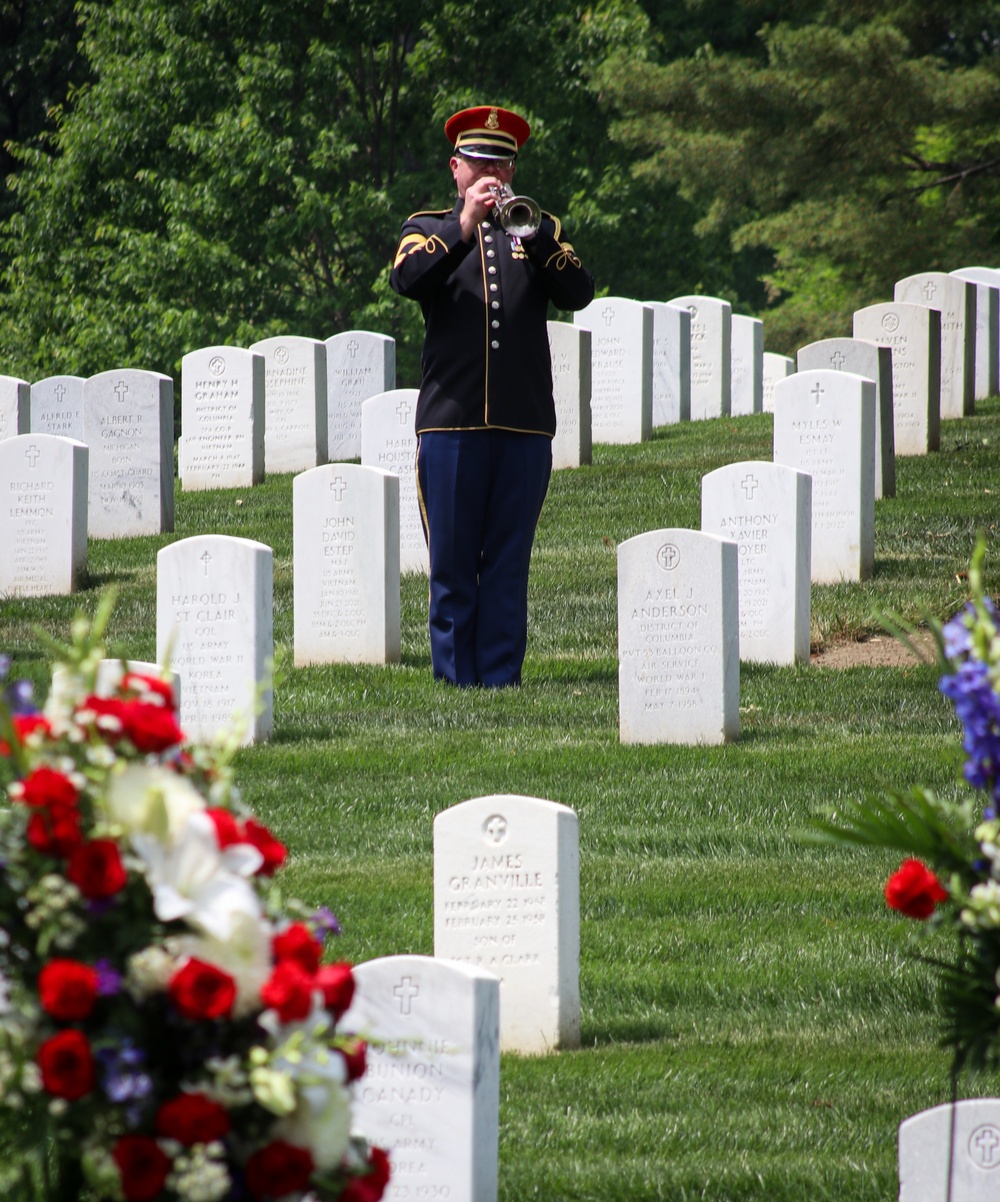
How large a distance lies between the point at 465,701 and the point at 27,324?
18845mm

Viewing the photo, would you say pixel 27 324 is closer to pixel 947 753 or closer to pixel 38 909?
pixel 947 753

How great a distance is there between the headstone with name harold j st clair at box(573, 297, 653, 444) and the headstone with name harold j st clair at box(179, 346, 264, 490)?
9.83ft

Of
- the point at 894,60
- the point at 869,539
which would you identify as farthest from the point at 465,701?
the point at 894,60

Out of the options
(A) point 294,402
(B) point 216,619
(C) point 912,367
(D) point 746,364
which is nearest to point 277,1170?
(B) point 216,619

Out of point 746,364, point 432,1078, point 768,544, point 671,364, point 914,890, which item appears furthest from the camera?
point 746,364

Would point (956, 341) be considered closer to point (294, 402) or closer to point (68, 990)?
point (294, 402)

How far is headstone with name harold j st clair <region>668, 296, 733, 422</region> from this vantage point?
19828 millimetres

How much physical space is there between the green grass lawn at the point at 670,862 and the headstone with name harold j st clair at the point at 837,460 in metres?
0.29

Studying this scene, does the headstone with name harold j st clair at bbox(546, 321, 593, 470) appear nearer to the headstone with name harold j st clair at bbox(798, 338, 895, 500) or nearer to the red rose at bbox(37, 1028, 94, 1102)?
the headstone with name harold j st clair at bbox(798, 338, 895, 500)

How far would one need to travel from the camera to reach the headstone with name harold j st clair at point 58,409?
1631cm

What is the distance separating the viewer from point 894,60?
23547 millimetres

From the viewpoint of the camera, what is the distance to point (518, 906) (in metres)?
5.01

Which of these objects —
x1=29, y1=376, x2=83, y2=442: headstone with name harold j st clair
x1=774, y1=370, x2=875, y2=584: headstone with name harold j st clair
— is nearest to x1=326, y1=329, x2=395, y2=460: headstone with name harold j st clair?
x1=29, y1=376, x2=83, y2=442: headstone with name harold j st clair

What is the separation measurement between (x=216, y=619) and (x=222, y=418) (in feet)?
24.9
